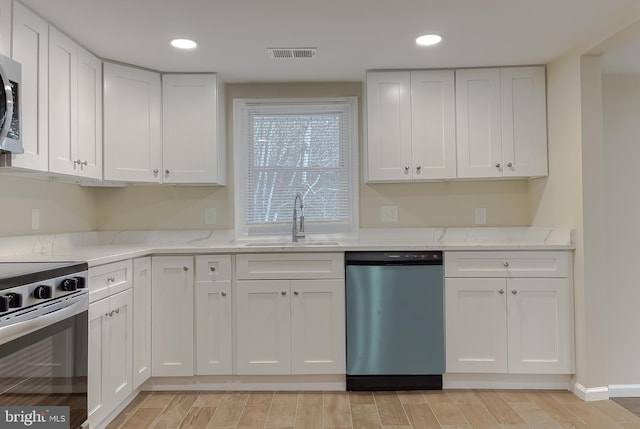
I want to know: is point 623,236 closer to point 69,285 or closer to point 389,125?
point 389,125

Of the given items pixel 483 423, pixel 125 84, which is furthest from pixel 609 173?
pixel 125 84

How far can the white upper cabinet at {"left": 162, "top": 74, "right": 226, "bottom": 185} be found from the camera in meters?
3.05

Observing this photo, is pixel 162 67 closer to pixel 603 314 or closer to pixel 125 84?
pixel 125 84

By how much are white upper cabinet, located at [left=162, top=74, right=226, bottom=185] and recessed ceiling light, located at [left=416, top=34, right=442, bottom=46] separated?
4.88 feet

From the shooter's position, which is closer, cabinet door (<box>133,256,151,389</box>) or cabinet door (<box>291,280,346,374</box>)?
cabinet door (<box>133,256,151,389</box>)

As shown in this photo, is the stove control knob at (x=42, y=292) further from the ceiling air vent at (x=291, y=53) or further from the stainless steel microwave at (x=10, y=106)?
the ceiling air vent at (x=291, y=53)

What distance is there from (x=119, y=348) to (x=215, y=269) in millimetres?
722

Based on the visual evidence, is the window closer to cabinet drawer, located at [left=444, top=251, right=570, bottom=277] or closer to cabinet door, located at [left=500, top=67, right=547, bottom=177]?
cabinet drawer, located at [left=444, top=251, right=570, bottom=277]

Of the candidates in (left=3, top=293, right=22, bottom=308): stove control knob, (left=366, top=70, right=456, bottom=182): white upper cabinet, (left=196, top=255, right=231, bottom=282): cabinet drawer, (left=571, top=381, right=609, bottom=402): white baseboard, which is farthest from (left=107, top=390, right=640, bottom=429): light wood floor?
(left=366, top=70, right=456, bottom=182): white upper cabinet

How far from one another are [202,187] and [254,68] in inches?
40.0

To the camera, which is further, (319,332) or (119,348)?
(319,332)

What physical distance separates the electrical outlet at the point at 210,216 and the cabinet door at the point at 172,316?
1.93 ft

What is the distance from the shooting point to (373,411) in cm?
247

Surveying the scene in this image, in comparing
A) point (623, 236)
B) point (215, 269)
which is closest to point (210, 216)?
point (215, 269)
